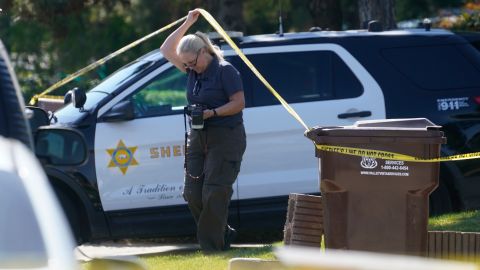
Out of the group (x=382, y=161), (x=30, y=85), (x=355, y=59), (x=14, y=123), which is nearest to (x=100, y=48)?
(x=30, y=85)

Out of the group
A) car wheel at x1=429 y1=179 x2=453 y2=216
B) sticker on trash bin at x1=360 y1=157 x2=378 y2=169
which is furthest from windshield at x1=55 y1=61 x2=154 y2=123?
sticker on trash bin at x1=360 y1=157 x2=378 y2=169

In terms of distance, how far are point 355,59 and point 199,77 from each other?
5.67 ft

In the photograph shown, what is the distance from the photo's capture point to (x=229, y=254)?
803cm

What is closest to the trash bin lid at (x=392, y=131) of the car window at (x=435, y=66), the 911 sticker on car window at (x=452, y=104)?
the 911 sticker on car window at (x=452, y=104)

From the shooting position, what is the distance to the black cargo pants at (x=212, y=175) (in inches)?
324

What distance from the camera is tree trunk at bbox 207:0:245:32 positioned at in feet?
46.9

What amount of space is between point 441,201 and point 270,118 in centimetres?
164

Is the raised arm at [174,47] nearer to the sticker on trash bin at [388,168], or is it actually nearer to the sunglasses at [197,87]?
the sunglasses at [197,87]

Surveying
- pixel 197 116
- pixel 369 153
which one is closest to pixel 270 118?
pixel 197 116

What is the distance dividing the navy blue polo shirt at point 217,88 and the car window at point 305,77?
3.22 feet

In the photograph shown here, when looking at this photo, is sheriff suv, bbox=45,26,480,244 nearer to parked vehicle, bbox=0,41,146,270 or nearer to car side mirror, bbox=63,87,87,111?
car side mirror, bbox=63,87,87,111

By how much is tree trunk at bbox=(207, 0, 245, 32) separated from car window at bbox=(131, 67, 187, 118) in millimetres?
4748

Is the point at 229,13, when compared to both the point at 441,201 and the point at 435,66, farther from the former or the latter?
the point at 441,201

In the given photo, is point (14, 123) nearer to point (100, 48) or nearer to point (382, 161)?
point (382, 161)
